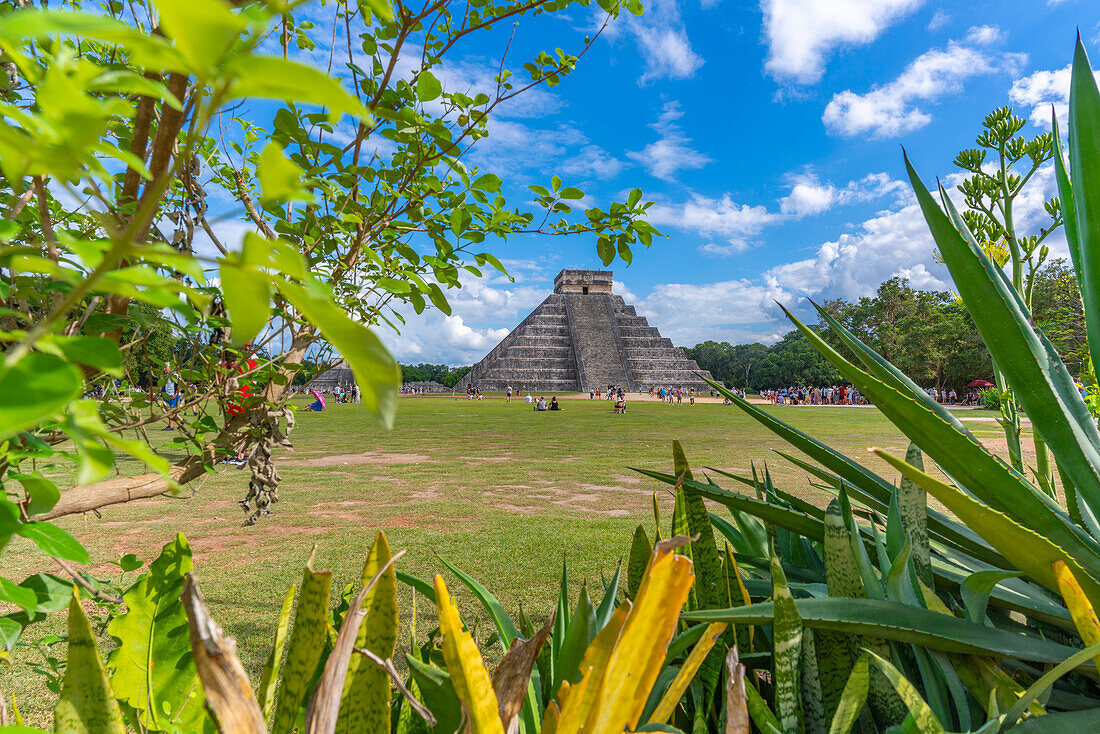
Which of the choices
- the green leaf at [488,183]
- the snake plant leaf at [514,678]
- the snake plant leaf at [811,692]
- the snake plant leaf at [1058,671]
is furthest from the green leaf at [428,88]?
the snake plant leaf at [1058,671]

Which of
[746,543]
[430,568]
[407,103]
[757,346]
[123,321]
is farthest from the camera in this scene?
[757,346]

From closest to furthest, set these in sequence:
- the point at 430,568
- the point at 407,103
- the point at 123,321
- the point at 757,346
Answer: the point at 123,321
the point at 407,103
the point at 430,568
the point at 757,346

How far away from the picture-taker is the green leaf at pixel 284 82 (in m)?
0.23

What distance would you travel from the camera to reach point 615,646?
49cm

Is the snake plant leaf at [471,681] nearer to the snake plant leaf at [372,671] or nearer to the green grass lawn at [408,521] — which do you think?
the snake plant leaf at [372,671]

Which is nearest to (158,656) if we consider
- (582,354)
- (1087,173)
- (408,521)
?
(1087,173)

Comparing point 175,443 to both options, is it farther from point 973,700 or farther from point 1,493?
point 973,700

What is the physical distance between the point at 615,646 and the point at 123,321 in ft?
2.49

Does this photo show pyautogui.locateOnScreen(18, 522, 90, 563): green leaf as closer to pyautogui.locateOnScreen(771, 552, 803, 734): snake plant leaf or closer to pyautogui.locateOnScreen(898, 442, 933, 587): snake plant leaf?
pyautogui.locateOnScreen(771, 552, 803, 734): snake plant leaf

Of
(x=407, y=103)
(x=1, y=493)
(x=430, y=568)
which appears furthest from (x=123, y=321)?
(x=430, y=568)

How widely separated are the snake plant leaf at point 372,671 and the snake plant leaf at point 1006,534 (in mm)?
586

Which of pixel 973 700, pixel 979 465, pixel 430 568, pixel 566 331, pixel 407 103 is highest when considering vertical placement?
pixel 566 331

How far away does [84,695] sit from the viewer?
567 mm

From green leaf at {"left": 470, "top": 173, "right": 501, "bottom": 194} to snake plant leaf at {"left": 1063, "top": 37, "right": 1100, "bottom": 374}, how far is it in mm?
1145
